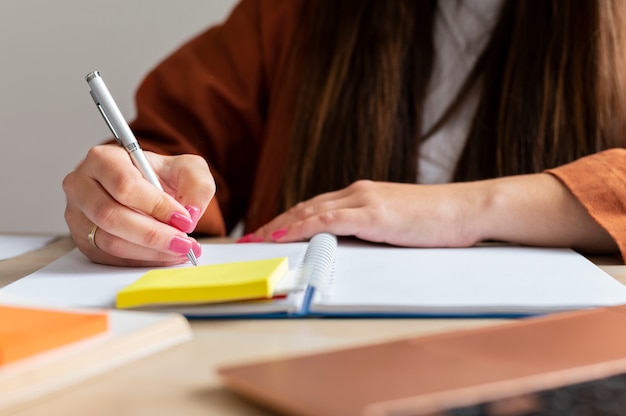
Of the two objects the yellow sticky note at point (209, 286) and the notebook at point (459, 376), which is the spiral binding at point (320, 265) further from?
the notebook at point (459, 376)

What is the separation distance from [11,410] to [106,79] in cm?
171

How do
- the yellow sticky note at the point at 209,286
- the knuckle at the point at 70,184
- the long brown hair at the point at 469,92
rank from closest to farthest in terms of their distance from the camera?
the yellow sticky note at the point at 209,286 → the knuckle at the point at 70,184 → the long brown hair at the point at 469,92

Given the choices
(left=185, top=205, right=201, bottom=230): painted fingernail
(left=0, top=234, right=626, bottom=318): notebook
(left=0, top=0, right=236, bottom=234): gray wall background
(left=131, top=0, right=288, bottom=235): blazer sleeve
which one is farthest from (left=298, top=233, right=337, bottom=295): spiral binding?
(left=0, top=0, right=236, bottom=234): gray wall background

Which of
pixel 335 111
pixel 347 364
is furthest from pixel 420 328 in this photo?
pixel 335 111

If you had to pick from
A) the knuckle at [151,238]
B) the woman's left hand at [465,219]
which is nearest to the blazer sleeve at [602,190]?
the woman's left hand at [465,219]

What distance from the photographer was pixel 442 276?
63cm

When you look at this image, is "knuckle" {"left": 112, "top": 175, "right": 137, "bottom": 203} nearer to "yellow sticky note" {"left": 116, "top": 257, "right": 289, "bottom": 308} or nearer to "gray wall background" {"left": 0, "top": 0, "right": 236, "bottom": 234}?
"yellow sticky note" {"left": 116, "top": 257, "right": 289, "bottom": 308}

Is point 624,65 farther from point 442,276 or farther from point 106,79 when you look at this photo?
point 106,79

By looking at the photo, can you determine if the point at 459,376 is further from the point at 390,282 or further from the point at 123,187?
the point at 123,187

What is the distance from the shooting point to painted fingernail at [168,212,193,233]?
68 centimetres

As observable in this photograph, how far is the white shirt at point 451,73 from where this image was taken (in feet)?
3.87

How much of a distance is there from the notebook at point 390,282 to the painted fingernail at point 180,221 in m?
0.05

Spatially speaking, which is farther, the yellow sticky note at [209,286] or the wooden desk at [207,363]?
the yellow sticky note at [209,286]

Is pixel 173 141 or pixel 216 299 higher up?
pixel 216 299
